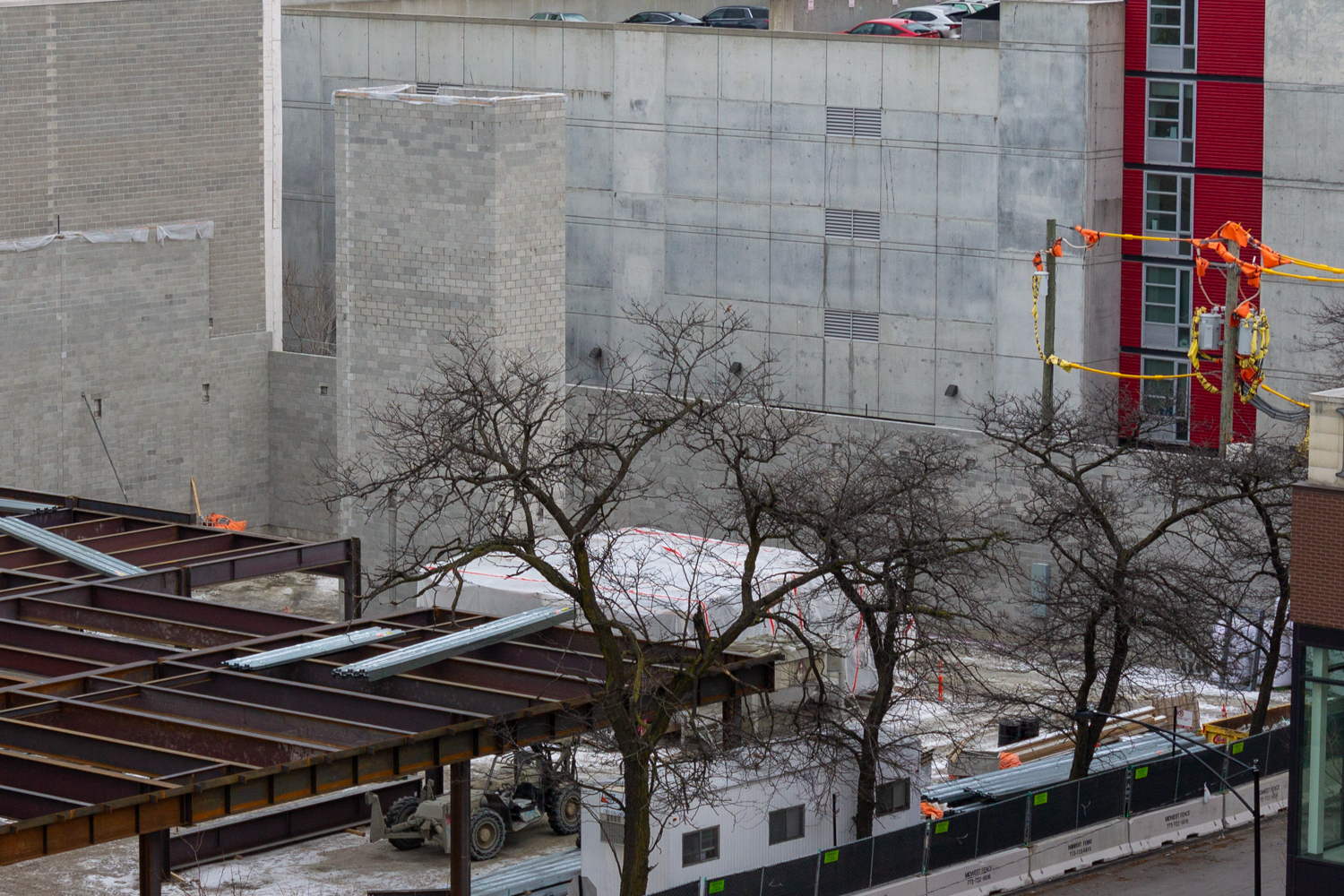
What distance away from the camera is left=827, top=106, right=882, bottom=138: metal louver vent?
55125 millimetres

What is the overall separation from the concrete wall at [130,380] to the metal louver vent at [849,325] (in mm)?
14464

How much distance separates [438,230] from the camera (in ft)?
145

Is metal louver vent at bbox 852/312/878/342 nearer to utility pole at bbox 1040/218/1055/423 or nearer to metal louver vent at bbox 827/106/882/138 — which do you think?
metal louver vent at bbox 827/106/882/138

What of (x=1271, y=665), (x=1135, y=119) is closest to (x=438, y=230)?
(x=1135, y=119)

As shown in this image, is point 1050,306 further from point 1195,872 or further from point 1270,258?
point 1195,872

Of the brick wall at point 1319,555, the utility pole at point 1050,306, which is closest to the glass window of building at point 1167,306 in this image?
the utility pole at point 1050,306

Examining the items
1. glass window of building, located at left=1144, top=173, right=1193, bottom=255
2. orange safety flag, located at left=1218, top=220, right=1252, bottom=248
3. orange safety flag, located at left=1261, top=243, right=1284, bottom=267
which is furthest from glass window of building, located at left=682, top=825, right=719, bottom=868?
glass window of building, located at left=1144, top=173, right=1193, bottom=255

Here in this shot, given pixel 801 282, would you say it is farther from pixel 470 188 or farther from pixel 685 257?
pixel 470 188

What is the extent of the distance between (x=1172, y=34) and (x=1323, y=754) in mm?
29784

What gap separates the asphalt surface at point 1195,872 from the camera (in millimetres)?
31750

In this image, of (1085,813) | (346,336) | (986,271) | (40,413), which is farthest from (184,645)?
(986,271)

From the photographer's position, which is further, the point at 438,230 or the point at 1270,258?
the point at 1270,258

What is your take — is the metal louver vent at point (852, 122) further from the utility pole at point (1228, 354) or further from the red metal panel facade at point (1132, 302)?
the utility pole at point (1228, 354)

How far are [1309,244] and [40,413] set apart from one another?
28.9 m
